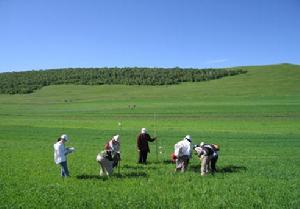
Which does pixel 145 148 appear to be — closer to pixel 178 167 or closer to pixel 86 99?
pixel 178 167

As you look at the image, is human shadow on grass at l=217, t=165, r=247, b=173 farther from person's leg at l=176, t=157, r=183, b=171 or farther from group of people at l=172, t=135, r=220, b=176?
person's leg at l=176, t=157, r=183, b=171

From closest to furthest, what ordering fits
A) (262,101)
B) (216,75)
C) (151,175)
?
1. (151,175)
2. (262,101)
3. (216,75)

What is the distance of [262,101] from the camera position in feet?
256

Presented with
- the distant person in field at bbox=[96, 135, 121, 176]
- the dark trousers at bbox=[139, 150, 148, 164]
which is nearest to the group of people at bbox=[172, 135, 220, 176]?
the distant person in field at bbox=[96, 135, 121, 176]

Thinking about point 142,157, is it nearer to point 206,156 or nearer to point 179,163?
point 179,163

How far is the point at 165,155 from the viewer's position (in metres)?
30.4

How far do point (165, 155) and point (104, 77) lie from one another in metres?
106

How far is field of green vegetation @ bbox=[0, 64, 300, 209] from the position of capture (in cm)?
1725

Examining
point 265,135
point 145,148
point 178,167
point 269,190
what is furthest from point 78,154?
point 265,135

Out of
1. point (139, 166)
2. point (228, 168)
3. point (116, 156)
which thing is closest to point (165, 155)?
point (139, 166)

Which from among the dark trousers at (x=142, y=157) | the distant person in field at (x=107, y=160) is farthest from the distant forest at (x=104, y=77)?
the distant person in field at (x=107, y=160)

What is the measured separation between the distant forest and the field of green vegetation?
29.7 meters

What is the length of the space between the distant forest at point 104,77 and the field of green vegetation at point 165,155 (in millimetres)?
29665

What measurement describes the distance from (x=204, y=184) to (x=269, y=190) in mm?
2811
